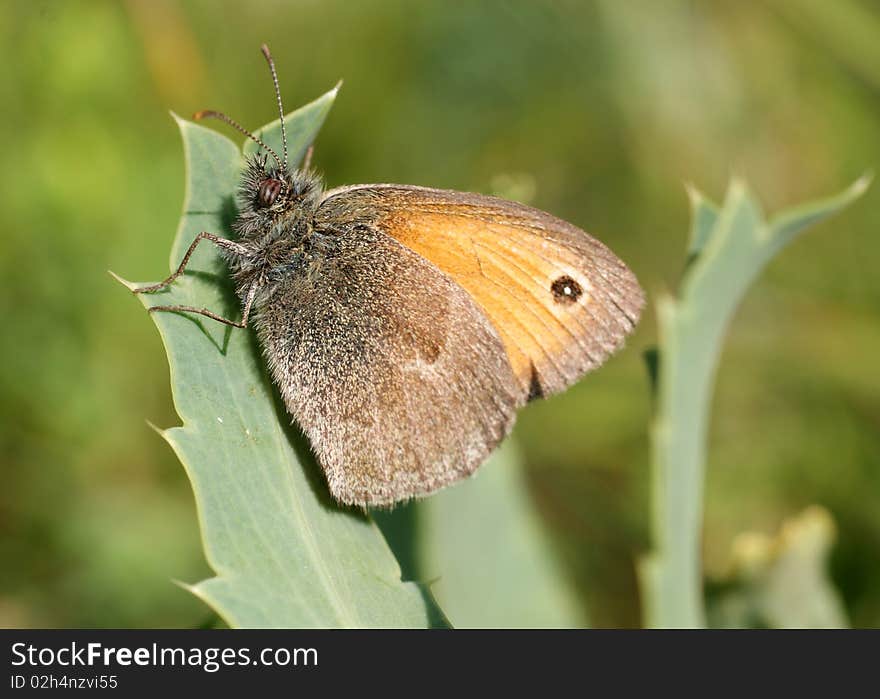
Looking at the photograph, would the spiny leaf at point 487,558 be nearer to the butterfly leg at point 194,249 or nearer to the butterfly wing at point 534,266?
the butterfly wing at point 534,266

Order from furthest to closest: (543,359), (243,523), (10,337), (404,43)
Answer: (404,43) < (10,337) < (543,359) < (243,523)

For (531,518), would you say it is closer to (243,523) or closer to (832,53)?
(243,523)

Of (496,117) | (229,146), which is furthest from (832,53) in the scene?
(229,146)

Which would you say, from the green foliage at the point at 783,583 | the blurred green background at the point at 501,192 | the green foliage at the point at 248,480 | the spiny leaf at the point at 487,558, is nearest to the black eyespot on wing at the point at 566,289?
the blurred green background at the point at 501,192

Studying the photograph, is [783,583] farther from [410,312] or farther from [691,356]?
[410,312]

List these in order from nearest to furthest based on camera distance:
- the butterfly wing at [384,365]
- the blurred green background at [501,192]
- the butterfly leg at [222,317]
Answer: the butterfly leg at [222,317], the butterfly wing at [384,365], the blurred green background at [501,192]

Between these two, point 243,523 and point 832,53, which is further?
point 832,53
